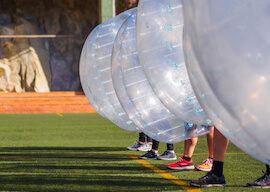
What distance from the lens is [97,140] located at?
880 cm

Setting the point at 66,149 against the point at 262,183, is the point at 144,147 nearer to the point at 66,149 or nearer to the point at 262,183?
the point at 66,149

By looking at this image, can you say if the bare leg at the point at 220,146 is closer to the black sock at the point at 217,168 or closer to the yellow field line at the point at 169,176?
the black sock at the point at 217,168

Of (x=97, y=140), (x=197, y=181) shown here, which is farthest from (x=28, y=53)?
(x=197, y=181)

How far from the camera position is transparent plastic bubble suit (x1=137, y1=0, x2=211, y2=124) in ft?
10.6

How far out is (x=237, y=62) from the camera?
1885 millimetres

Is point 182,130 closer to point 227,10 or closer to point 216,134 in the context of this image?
point 216,134

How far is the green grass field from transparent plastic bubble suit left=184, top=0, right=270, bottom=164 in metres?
2.18

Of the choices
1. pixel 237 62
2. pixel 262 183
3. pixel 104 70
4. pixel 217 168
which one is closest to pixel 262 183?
pixel 262 183

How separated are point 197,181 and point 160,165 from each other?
4.38ft

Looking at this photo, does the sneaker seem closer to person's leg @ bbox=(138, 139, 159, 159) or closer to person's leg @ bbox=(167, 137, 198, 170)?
person's leg @ bbox=(167, 137, 198, 170)

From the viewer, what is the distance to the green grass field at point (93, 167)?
14.3ft

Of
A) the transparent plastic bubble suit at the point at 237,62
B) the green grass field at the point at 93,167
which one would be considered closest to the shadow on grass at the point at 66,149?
the green grass field at the point at 93,167

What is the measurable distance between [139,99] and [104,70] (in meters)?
1.50

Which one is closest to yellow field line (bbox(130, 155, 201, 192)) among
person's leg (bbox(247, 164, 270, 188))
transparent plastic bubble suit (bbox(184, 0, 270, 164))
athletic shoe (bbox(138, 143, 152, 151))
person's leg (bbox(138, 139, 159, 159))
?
person's leg (bbox(138, 139, 159, 159))
